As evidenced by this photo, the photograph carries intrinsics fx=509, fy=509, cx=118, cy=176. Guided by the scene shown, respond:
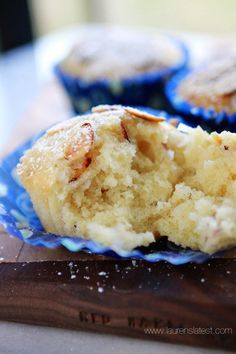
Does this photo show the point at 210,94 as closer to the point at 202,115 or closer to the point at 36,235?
the point at 202,115

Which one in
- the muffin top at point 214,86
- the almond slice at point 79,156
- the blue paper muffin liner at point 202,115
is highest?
the almond slice at point 79,156

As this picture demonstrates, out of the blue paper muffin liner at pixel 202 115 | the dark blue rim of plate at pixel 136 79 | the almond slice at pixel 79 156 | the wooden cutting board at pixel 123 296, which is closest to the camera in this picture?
the wooden cutting board at pixel 123 296

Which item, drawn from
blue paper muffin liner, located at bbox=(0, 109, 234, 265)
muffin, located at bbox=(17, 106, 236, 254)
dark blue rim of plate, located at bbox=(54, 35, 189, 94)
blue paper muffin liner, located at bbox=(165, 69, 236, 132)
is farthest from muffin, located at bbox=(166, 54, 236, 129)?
blue paper muffin liner, located at bbox=(0, 109, 234, 265)

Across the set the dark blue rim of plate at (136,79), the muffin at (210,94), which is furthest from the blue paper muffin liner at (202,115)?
the dark blue rim of plate at (136,79)

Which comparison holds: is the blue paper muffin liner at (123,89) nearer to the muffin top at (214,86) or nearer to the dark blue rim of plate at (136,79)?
the dark blue rim of plate at (136,79)

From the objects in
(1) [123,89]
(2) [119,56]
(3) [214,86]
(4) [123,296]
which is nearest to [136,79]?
(1) [123,89]

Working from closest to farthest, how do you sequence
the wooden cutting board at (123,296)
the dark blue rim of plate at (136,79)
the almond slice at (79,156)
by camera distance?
the wooden cutting board at (123,296)
the almond slice at (79,156)
the dark blue rim of plate at (136,79)

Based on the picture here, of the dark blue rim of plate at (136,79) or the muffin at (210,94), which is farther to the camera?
the dark blue rim of plate at (136,79)

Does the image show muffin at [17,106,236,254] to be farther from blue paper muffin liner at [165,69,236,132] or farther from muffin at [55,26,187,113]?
muffin at [55,26,187,113]

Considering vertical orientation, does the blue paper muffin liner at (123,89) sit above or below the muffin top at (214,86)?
below
